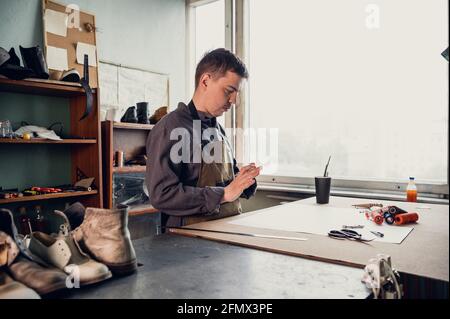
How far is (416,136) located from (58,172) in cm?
259

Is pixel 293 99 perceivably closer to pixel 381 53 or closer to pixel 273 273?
pixel 381 53

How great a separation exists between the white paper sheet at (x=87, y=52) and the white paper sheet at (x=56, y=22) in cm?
14

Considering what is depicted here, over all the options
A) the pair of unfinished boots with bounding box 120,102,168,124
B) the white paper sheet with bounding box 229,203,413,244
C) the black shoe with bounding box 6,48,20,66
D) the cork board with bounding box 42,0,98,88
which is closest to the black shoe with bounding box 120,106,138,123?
the pair of unfinished boots with bounding box 120,102,168,124

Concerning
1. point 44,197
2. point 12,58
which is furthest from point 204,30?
point 44,197

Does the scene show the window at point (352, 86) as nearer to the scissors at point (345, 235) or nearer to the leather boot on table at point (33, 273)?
the scissors at point (345, 235)

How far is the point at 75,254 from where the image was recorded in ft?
2.73

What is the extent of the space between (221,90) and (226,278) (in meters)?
1.03

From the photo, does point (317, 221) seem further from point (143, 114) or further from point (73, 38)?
point (73, 38)

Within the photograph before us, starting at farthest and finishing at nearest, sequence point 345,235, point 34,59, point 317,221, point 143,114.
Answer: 1. point 143,114
2. point 34,59
3. point 317,221
4. point 345,235

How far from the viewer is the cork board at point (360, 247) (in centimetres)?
95

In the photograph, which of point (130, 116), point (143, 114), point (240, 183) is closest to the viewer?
point (240, 183)

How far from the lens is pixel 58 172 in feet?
9.11

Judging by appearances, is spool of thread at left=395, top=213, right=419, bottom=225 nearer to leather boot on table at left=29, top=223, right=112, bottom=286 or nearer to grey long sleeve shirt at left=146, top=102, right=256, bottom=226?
grey long sleeve shirt at left=146, top=102, right=256, bottom=226
